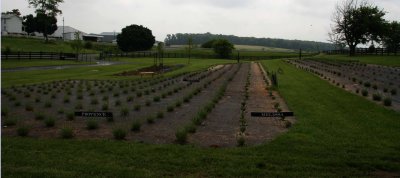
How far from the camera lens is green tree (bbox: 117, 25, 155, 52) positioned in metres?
110

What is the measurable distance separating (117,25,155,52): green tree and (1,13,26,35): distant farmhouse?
31383 millimetres

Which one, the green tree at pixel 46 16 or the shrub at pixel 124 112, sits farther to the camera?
the green tree at pixel 46 16

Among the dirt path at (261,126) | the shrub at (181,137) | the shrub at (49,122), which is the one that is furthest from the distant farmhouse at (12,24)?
the shrub at (181,137)

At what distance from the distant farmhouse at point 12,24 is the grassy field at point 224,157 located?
11679cm

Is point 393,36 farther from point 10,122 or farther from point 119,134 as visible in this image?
point 119,134

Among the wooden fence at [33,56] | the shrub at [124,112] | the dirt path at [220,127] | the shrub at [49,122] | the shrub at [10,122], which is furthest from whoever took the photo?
the wooden fence at [33,56]

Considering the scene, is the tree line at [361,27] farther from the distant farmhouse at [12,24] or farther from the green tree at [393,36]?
the distant farmhouse at [12,24]

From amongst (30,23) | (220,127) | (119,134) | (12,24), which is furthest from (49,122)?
(12,24)

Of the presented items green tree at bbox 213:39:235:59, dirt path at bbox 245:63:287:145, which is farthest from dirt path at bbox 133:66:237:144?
green tree at bbox 213:39:235:59

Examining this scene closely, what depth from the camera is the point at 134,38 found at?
110 metres

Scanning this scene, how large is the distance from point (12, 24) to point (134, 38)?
38381 mm

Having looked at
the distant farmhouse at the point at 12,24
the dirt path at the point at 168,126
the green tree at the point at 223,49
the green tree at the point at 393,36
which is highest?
the distant farmhouse at the point at 12,24

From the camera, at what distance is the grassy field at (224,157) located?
7.46 metres

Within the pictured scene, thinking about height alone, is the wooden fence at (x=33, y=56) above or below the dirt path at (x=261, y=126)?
above
